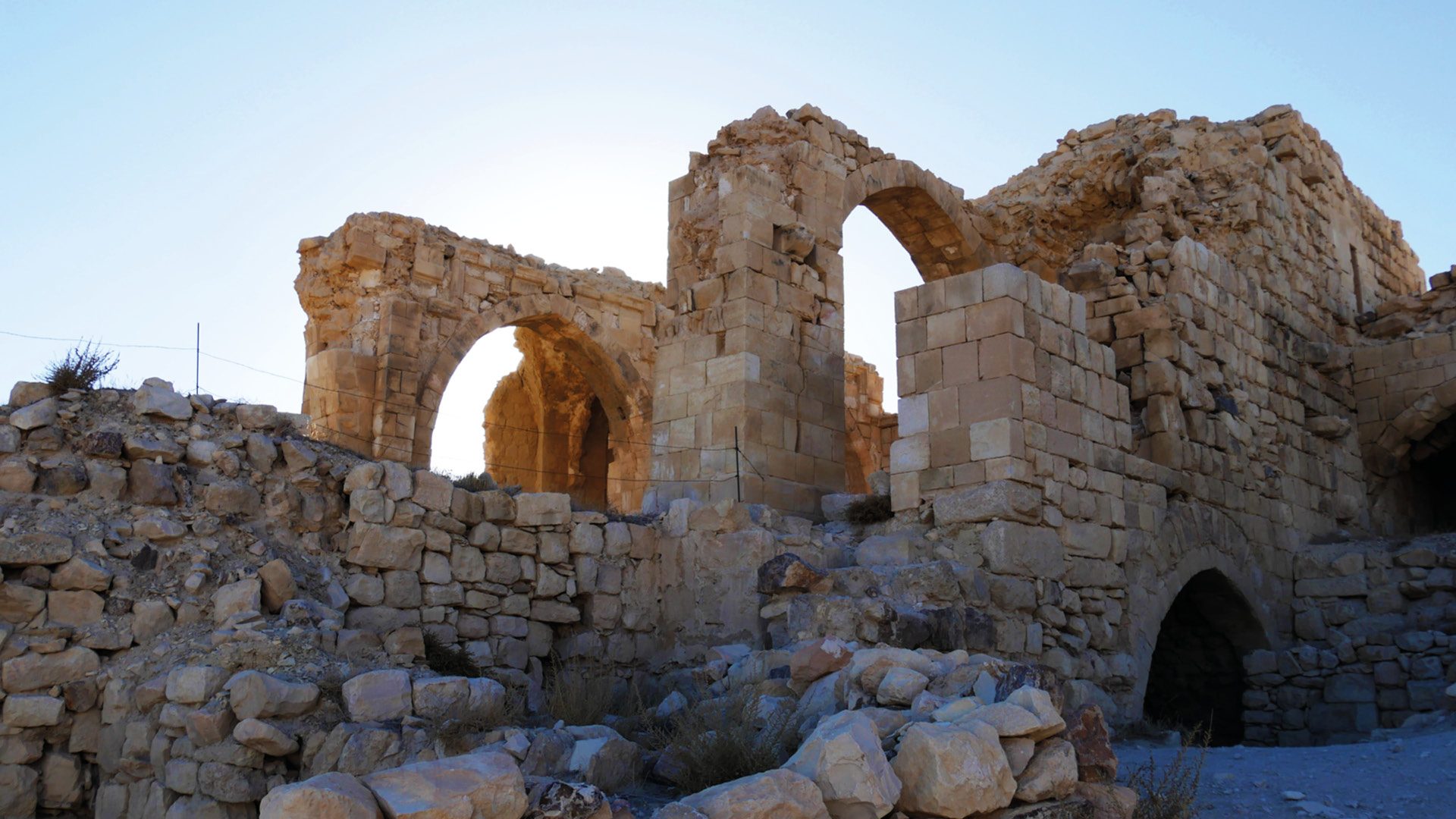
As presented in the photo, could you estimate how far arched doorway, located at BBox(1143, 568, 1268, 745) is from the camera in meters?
9.58

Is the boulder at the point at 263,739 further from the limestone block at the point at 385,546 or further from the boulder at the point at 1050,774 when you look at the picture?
the boulder at the point at 1050,774

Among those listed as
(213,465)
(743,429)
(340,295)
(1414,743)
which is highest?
(340,295)

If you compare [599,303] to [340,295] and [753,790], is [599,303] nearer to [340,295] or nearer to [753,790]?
[340,295]

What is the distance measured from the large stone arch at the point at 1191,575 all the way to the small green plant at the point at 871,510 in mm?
1799

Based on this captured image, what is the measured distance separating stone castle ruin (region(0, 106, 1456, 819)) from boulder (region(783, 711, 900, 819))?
62 millimetres

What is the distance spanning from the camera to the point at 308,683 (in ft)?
16.0

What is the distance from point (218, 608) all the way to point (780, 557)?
116 inches

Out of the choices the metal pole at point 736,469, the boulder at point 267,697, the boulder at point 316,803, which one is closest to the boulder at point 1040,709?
the boulder at point 316,803

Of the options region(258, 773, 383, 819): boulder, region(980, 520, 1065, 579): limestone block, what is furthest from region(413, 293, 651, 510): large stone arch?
region(258, 773, 383, 819): boulder

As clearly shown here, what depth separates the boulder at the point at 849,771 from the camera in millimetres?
3814

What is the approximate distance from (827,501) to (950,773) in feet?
15.1

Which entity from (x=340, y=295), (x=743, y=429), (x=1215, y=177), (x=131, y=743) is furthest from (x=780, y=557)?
(x=340, y=295)

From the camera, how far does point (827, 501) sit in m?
8.53

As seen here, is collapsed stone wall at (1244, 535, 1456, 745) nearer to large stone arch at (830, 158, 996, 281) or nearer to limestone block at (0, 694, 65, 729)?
large stone arch at (830, 158, 996, 281)
